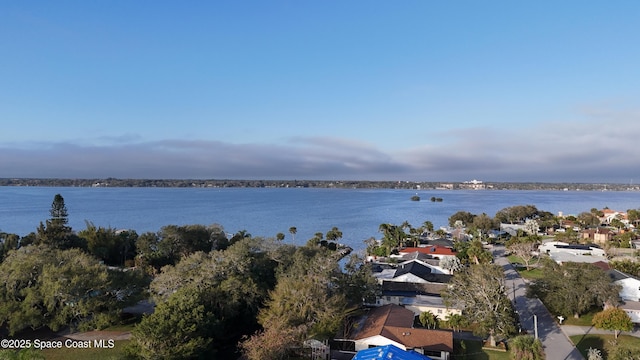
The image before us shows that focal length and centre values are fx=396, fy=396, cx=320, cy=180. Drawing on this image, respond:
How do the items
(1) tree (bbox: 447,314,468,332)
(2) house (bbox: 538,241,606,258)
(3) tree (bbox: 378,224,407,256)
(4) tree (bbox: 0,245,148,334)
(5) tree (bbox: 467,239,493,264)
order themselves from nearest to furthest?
1. (4) tree (bbox: 0,245,148,334)
2. (1) tree (bbox: 447,314,468,332)
3. (5) tree (bbox: 467,239,493,264)
4. (2) house (bbox: 538,241,606,258)
5. (3) tree (bbox: 378,224,407,256)

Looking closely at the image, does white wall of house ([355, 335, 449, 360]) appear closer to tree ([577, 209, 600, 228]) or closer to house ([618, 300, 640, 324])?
house ([618, 300, 640, 324])

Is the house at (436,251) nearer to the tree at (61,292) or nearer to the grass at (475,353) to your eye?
the grass at (475,353)

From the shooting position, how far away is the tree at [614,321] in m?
23.8

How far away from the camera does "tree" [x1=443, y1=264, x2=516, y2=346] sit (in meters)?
23.4

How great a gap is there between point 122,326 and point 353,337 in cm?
1505

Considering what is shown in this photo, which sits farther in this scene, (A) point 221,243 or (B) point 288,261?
(A) point 221,243

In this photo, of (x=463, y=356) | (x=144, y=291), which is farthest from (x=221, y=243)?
(x=463, y=356)

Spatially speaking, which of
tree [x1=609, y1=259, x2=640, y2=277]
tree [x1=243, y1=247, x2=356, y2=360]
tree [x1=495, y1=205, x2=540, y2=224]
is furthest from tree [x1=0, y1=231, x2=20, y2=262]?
tree [x1=495, y1=205, x2=540, y2=224]

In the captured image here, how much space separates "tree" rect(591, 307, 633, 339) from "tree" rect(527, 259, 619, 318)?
3.15m

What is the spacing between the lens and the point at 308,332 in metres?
21.4

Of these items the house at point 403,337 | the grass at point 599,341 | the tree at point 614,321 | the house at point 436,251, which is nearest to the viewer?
the house at point 403,337

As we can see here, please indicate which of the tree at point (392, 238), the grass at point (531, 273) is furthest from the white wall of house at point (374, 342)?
the tree at point (392, 238)

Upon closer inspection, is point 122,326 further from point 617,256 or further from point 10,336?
point 617,256

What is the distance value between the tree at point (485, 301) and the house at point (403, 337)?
2.76 metres
